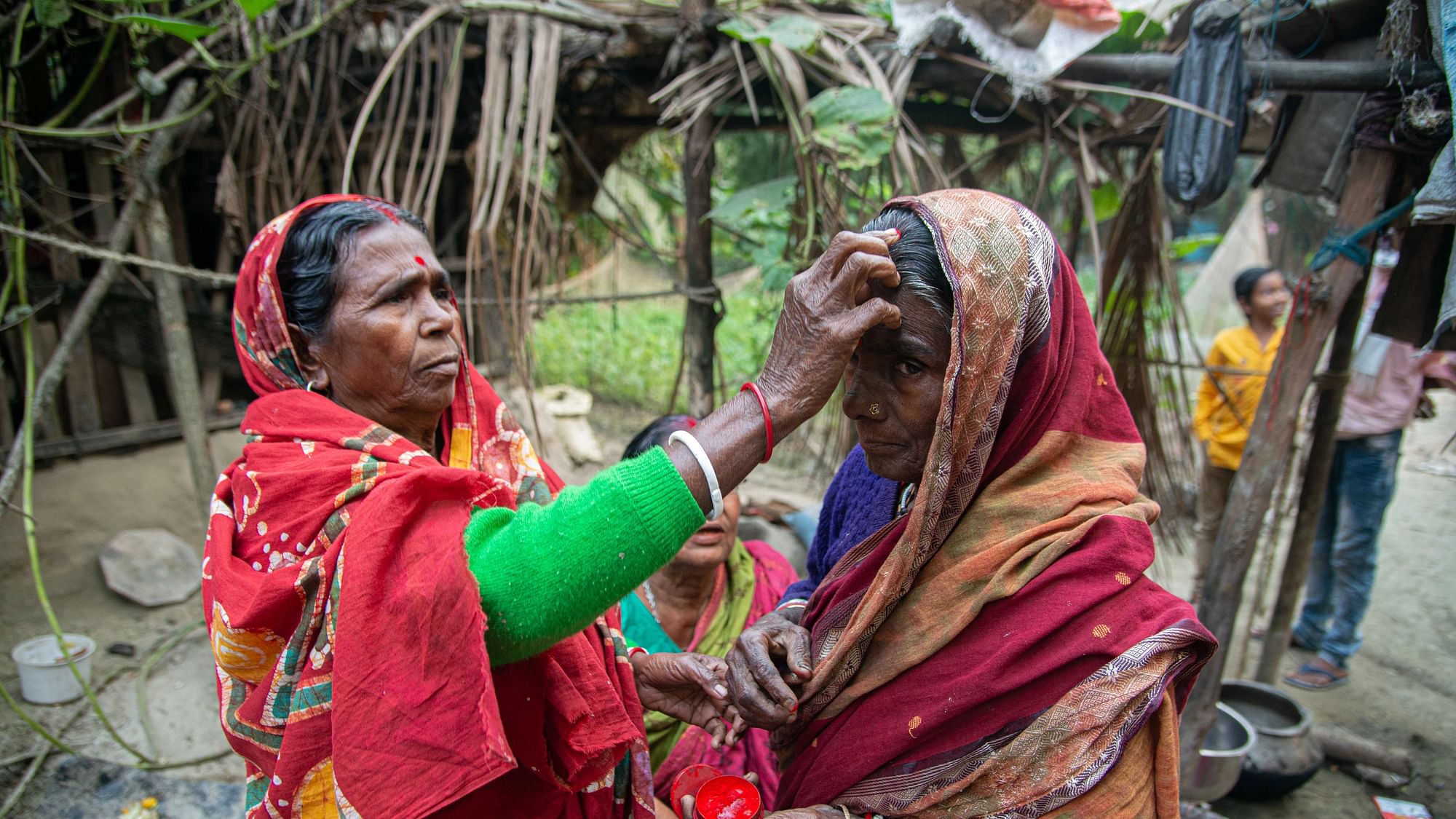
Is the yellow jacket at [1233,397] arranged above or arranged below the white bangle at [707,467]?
below

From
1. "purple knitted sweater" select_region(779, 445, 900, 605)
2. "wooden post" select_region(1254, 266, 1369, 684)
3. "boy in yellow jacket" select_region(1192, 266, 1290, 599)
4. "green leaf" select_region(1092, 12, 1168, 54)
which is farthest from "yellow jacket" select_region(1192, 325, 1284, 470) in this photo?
"purple knitted sweater" select_region(779, 445, 900, 605)

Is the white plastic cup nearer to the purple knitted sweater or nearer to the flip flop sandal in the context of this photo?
the purple knitted sweater

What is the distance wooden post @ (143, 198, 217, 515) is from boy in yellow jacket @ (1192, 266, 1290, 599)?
5315 mm

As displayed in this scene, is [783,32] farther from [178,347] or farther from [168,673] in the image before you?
[168,673]

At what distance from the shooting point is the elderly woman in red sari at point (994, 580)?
124 cm

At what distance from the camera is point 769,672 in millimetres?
1475

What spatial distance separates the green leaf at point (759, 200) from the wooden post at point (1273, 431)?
1.85m

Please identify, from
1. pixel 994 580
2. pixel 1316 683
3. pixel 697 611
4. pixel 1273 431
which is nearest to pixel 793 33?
pixel 697 611

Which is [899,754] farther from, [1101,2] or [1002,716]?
[1101,2]

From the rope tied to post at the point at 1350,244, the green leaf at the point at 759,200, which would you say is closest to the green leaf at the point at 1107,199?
the rope tied to post at the point at 1350,244

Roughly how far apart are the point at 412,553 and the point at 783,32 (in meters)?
2.49

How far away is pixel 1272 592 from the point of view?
234 inches

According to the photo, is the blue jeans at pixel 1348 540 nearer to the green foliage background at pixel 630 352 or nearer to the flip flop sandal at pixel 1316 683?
the flip flop sandal at pixel 1316 683

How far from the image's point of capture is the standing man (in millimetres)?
4223
